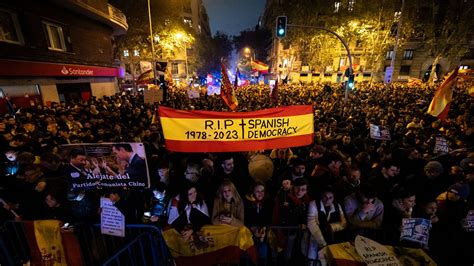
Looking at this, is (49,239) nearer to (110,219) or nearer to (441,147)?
(110,219)

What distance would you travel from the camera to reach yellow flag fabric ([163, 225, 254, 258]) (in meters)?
3.31

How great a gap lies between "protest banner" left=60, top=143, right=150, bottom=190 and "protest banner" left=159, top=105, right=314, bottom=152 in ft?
2.33

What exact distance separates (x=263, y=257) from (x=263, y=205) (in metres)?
0.78

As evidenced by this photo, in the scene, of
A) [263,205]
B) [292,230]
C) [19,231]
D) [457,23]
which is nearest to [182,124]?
[263,205]

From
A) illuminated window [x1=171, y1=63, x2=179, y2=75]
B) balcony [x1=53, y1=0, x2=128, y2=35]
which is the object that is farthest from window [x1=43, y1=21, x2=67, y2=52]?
illuminated window [x1=171, y1=63, x2=179, y2=75]

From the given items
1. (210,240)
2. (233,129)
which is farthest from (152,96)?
(210,240)

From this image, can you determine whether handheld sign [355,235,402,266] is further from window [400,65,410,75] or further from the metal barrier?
window [400,65,410,75]

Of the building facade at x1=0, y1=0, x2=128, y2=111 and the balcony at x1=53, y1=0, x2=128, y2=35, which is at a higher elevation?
the balcony at x1=53, y1=0, x2=128, y2=35

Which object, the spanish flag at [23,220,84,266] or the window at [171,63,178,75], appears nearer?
the spanish flag at [23,220,84,266]

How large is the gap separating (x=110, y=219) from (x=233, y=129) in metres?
2.20

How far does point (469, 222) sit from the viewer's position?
3584 mm

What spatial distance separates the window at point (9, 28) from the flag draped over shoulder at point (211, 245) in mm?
14011

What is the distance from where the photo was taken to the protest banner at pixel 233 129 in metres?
3.77

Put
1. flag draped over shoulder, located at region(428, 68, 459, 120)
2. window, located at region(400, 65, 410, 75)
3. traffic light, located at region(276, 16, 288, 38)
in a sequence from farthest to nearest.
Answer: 1. window, located at region(400, 65, 410, 75)
2. traffic light, located at region(276, 16, 288, 38)
3. flag draped over shoulder, located at region(428, 68, 459, 120)
